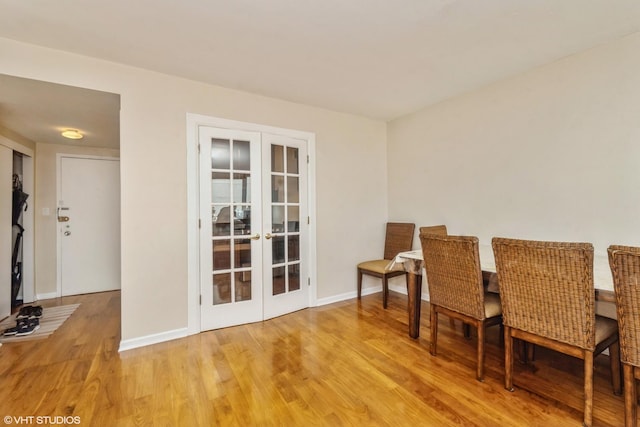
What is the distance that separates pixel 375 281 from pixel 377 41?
2910 millimetres

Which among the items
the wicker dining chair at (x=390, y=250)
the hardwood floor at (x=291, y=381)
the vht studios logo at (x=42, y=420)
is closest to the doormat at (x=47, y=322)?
the hardwood floor at (x=291, y=381)

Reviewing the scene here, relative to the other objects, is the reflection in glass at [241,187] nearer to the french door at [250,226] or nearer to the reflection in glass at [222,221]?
the french door at [250,226]

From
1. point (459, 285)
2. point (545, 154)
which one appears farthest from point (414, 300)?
point (545, 154)

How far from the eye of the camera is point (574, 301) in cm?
148

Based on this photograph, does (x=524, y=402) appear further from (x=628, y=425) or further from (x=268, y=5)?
(x=268, y=5)

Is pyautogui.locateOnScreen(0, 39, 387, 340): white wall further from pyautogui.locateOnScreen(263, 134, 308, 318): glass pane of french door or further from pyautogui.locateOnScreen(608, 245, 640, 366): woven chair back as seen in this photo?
pyautogui.locateOnScreen(608, 245, 640, 366): woven chair back

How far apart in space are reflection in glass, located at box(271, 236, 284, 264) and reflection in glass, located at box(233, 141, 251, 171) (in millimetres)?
820

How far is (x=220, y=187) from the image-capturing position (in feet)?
9.18

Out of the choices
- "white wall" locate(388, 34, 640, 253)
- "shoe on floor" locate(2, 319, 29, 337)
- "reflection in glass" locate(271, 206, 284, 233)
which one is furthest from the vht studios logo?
"white wall" locate(388, 34, 640, 253)

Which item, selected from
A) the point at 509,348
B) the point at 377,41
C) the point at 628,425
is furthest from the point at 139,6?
the point at 628,425

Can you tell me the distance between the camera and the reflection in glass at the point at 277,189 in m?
3.10

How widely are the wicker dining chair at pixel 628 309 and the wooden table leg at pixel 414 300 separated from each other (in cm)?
128

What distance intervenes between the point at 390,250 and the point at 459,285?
6.08 ft

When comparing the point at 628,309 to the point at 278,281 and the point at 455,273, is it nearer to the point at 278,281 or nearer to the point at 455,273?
the point at 455,273
